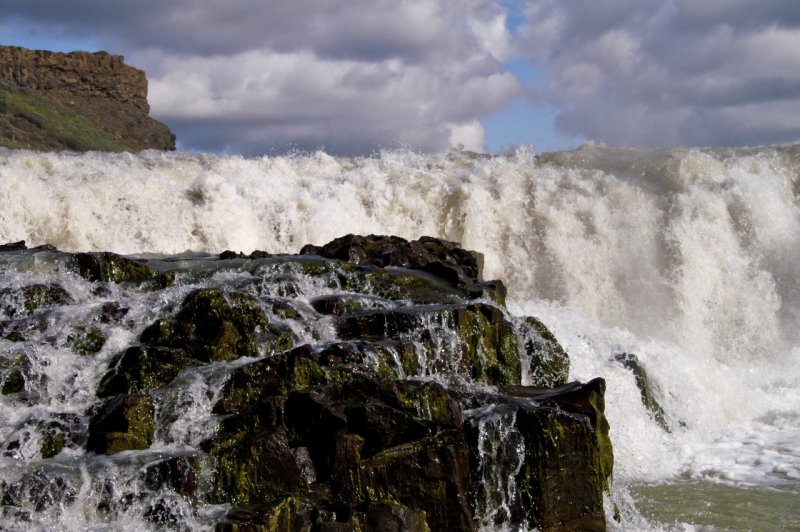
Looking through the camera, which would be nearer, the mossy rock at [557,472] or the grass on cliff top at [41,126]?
the mossy rock at [557,472]

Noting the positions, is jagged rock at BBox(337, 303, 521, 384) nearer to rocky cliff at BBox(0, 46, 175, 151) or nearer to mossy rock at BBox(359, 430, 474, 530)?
mossy rock at BBox(359, 430, 474, 530)

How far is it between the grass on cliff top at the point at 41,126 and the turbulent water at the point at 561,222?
93.9ft

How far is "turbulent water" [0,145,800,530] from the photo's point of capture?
1758 centimetres

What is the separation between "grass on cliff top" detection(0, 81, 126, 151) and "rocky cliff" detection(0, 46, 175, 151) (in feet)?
0.40

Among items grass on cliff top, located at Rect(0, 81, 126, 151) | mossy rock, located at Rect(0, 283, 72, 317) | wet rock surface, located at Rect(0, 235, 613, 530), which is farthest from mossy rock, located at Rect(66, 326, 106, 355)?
grass on cliff top, located at Rect(0, 81, 126, 151)

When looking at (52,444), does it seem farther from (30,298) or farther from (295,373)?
(30,298)

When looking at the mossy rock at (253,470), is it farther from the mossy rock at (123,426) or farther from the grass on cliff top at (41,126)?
the grass on cliff top at (41,126)

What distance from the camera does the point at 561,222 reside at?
21.5 metres

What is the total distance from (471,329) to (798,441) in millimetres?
5705

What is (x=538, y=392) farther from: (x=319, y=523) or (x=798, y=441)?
(x=798, y=441)

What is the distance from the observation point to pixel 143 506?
7016mm

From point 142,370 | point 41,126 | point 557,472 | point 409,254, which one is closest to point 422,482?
point 557,472

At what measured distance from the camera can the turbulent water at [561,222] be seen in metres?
17.6

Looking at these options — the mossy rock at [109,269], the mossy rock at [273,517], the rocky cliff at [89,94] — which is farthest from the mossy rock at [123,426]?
the rocky cliff at [89,94]
